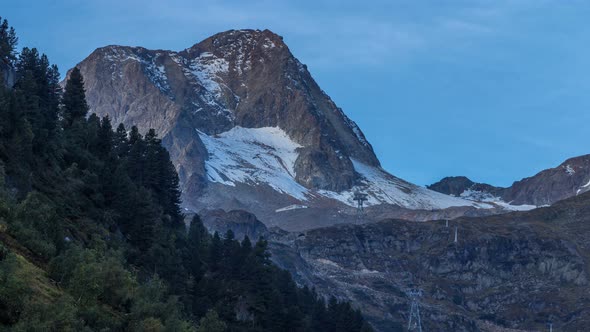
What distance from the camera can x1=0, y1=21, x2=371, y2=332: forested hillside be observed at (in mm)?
61969

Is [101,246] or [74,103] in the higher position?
[74,103]

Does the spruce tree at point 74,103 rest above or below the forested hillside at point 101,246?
above

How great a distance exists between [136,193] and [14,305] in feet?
202

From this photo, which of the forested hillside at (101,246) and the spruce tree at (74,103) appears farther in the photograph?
the spruce tree at (74,103)

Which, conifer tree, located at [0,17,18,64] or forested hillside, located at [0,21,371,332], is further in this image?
conifer tree, located at [0,17,18,64]

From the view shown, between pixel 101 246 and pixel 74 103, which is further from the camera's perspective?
pixel 74 103

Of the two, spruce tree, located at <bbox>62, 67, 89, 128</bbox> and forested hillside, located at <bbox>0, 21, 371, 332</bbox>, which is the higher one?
spruce tree, located at <bbox>62, 67, 89, 128</bbox>

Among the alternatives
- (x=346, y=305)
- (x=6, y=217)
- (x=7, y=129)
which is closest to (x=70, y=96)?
(x=7, y=129)

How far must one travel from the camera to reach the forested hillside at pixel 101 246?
61969mm

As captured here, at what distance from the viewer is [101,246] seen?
81.6m

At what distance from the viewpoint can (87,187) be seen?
10256 cm

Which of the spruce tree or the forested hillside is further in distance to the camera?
the spruce tree

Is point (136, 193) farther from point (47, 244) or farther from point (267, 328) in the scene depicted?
point (47, 244)

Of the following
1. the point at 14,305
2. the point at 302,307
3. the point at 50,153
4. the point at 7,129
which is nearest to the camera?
the point at 14,305
